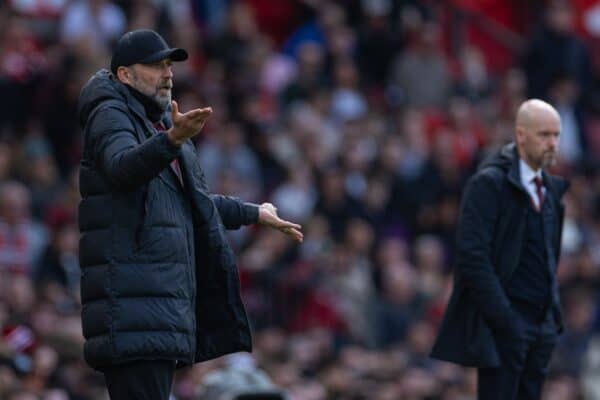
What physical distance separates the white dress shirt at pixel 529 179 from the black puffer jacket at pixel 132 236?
2.47m

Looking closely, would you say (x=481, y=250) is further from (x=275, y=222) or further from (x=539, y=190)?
(x=275, y=222)

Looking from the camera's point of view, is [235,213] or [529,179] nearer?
[235,213]

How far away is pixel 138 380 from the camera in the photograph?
6770mm

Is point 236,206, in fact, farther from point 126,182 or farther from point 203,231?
point 126,182

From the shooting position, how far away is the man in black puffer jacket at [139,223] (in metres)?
6.64

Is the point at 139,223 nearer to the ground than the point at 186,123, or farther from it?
nearer to the ground

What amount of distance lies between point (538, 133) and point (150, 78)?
8.73 ft

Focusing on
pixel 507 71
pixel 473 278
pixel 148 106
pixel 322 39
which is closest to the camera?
pixel 148 106

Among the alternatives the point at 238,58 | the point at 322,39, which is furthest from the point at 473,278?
the point at 322,39

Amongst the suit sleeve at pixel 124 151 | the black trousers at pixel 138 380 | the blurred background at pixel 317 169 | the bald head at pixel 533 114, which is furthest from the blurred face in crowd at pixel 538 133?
the black trousers at pixel 138 380


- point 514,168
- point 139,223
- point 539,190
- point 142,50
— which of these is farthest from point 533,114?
point 139,223

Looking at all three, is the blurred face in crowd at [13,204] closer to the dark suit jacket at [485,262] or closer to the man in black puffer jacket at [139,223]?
the dark suit jacket at [485,262]

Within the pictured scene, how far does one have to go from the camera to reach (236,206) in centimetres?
748

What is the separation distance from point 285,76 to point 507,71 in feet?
13.6
